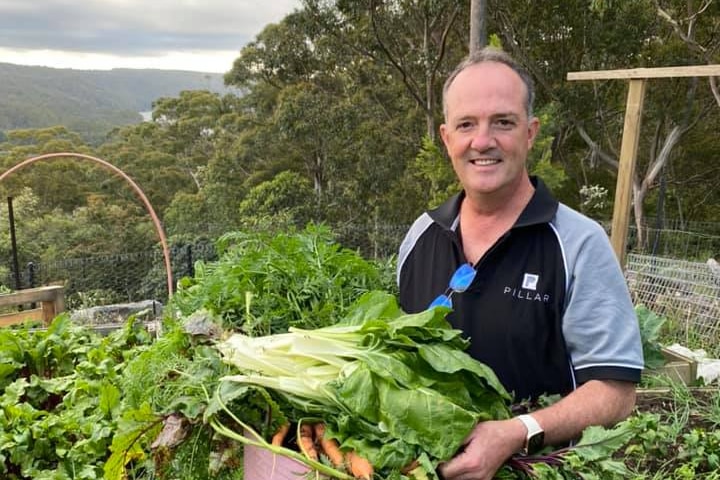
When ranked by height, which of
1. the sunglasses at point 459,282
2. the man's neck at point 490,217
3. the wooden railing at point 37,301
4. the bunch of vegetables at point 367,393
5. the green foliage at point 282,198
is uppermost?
the man's neck at point 490,217

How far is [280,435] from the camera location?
1257 mm

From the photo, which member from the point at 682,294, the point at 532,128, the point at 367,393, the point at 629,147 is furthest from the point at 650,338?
the point at 682,294

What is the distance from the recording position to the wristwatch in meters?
1.31

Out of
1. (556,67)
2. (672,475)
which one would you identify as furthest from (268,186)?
(672,475)

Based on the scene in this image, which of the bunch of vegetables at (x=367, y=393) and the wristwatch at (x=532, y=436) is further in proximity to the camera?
the wristwatch at (x=532, y=436)

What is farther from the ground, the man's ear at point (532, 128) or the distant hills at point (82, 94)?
the distant hills at point (82, 94)

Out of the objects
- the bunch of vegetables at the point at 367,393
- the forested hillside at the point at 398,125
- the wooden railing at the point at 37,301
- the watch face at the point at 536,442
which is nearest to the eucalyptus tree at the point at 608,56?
the forested hillside at the point at 398,125

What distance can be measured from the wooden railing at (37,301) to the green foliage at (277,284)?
276 cm

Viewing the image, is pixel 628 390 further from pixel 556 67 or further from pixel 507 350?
pixel 556 67

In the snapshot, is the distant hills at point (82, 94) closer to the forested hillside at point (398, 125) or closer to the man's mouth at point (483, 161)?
the forested hillside at point (398, 125)

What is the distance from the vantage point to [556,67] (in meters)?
15.0

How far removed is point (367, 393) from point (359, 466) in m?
0.14

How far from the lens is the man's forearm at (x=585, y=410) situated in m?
1.38

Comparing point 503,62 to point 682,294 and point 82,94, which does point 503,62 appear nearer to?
point 682,294
